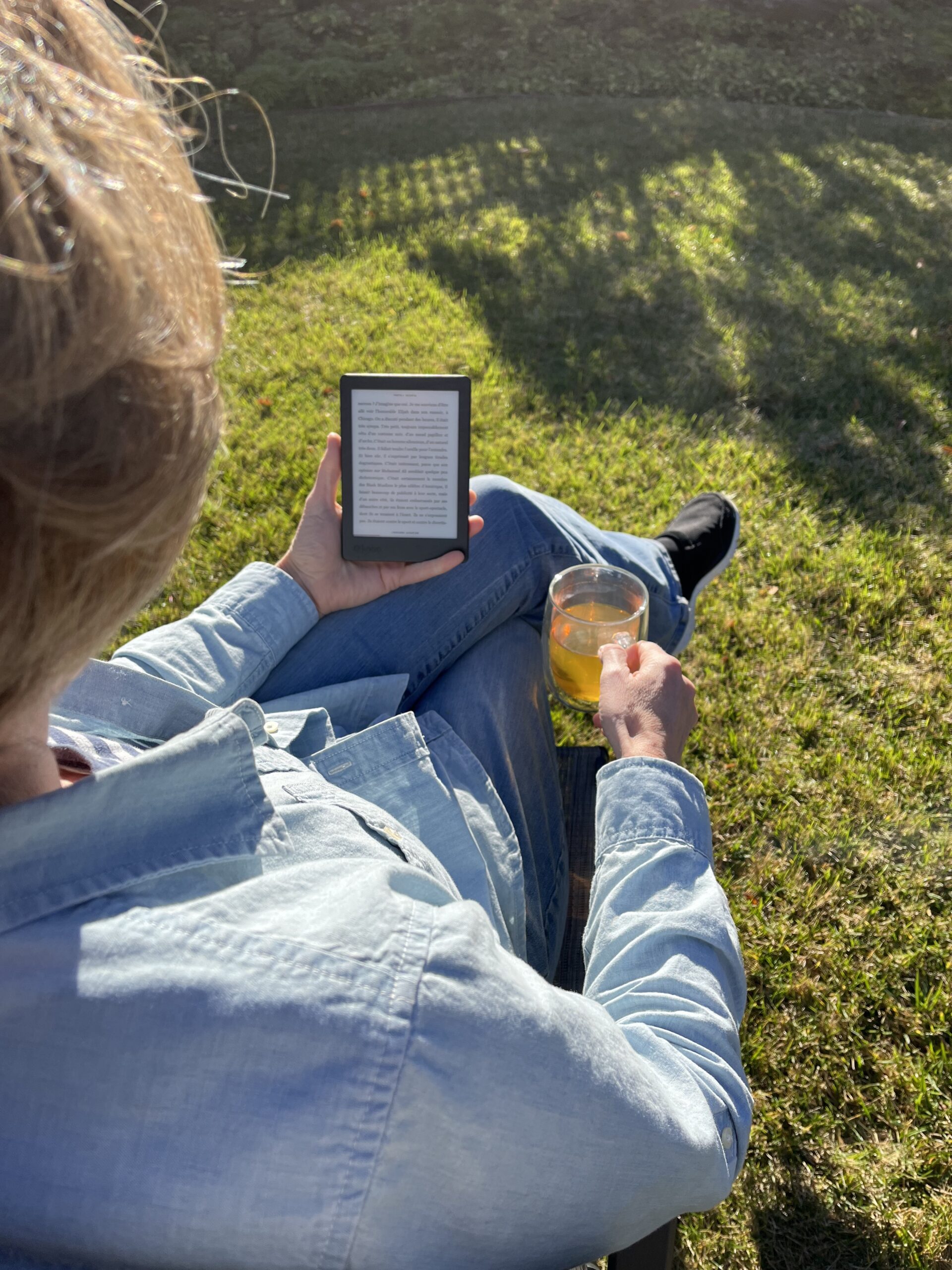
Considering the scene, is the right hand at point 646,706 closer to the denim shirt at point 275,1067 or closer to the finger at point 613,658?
the finger at point 613,658

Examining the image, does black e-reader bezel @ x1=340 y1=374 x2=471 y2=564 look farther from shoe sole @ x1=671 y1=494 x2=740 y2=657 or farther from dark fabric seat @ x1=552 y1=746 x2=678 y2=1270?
shoe sole @ x1=671 y1=494 x2=740 y2=657

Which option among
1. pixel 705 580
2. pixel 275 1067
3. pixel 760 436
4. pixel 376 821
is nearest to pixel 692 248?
pixel 760 436

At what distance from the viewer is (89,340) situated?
0.67 meters

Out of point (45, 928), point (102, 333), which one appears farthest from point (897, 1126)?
point (102, 333)

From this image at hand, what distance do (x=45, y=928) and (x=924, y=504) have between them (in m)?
3.44

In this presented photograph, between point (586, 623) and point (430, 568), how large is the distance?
407mm

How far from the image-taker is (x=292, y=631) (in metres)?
1.97

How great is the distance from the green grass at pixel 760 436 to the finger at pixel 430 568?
1.00 m

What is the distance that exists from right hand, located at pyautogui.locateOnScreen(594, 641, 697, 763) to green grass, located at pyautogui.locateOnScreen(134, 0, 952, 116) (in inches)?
276

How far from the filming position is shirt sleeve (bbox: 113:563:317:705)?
179cm

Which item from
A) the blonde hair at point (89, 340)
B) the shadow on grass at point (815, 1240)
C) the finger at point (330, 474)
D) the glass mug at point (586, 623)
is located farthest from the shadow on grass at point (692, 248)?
the blonde hair at point (89, 340)

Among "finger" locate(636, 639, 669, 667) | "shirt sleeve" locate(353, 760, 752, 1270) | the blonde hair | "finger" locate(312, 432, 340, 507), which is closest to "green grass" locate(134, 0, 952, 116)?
"finger" locate(312, 432, 340, 507)

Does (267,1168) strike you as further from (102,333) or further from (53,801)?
(102,333)

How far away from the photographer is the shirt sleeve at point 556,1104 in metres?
0.84
